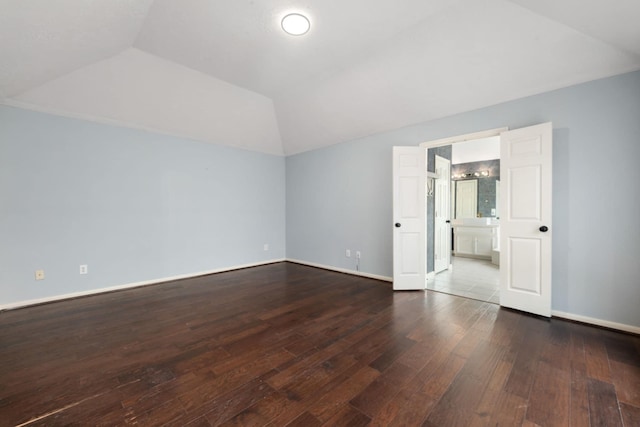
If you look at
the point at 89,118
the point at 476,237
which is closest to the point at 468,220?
the point at 476,237

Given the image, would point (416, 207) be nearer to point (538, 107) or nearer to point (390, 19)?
point (538, 107)

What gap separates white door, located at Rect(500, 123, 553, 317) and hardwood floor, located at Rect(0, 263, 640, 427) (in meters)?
0.27

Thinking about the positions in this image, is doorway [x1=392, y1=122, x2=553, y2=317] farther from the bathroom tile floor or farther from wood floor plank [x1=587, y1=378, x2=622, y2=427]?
wood floor plank [x1=587, y1=378, x2=622, y2=427]

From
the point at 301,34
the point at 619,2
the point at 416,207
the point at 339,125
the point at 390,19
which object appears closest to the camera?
the point at 619,2

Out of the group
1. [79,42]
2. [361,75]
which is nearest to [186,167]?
[79,42]

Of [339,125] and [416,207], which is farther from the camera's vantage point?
[339,125]

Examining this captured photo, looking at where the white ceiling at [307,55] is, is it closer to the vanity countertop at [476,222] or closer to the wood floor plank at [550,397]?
the wood floor plank at [550,397]

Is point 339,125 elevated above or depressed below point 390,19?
below

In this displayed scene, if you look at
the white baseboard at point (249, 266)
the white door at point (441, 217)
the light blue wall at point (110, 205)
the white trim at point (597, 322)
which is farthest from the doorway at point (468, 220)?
→ the light blue wall at point (110, 205)

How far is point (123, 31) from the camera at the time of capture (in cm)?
261

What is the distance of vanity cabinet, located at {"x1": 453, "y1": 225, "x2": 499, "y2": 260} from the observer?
6180mm

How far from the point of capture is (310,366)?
1880mm

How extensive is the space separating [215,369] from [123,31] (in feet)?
10.8

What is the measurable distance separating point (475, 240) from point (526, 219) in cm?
404
